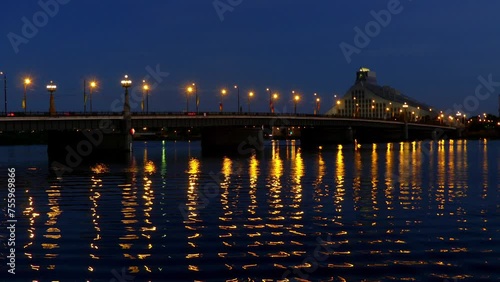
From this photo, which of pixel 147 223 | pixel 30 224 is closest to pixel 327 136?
pixel 147 223

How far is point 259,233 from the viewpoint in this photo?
25141 millimetres

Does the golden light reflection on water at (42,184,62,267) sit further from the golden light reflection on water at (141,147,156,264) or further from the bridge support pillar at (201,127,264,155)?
the bridge support pillar at (201,127,264,155)

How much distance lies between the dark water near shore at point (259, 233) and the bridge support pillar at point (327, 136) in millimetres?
143784

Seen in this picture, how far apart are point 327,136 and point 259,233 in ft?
546

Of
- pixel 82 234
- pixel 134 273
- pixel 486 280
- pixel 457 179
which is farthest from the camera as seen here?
pixel 457 179

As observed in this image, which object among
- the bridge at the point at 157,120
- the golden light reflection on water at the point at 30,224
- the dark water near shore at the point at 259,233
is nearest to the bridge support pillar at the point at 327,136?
the bridge at the point at 157,120

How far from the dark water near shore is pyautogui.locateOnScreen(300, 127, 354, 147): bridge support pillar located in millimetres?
143784

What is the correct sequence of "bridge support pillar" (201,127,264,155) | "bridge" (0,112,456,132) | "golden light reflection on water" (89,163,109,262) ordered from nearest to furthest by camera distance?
1. "golden light reflection on water" (89,163,109,262)
2. "bridge" (0,112,456,132)
3. "bridge support pillar" (201,127,264,155)

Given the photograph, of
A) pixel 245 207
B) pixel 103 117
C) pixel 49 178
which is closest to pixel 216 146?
pixel 103 117

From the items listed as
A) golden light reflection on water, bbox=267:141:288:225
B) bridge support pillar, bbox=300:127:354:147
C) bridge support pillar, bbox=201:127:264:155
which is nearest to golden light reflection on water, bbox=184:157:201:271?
golden light reflection on water, bbox=267:141:288:225

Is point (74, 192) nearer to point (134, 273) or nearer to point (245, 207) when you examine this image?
point (245, 207)

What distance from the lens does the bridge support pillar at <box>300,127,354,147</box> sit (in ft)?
620

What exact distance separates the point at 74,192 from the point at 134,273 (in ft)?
82.7

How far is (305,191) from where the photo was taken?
1655 inches
